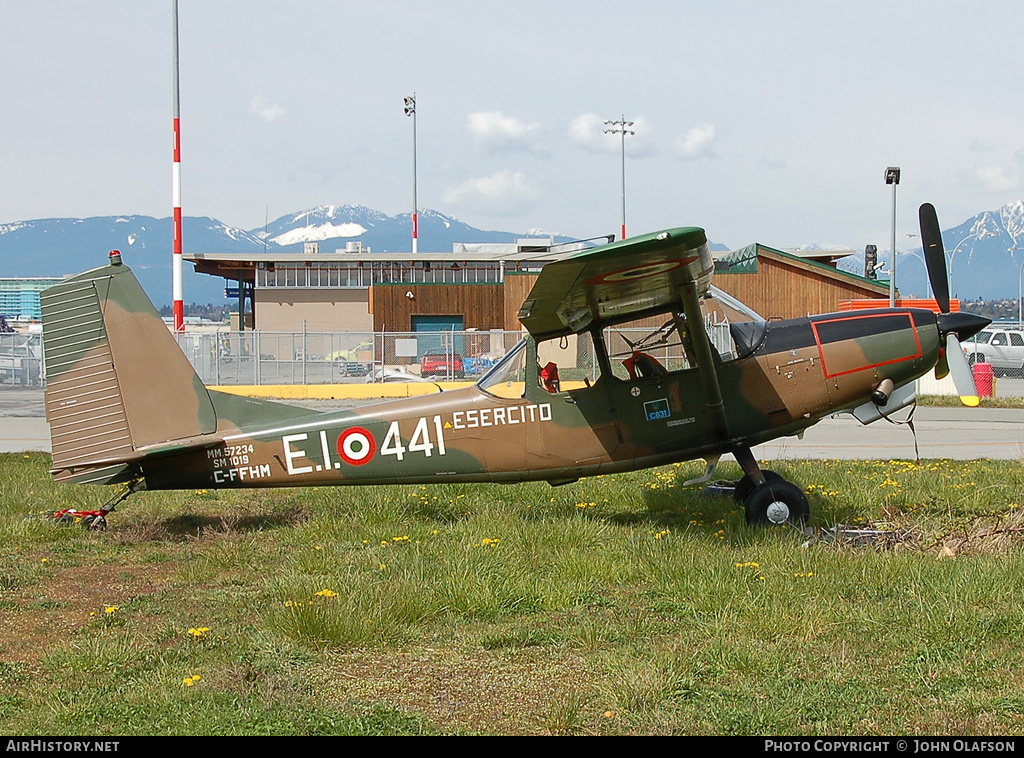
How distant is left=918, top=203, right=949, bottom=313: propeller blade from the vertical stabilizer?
740 centimetres

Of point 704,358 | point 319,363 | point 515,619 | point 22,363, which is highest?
point 22,363

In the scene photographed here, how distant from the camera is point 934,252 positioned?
377 inches

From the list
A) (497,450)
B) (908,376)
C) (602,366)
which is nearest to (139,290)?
(497,450)

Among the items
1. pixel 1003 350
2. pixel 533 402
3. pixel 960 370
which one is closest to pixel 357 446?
pixel 533 402

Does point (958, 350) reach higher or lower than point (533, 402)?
higher

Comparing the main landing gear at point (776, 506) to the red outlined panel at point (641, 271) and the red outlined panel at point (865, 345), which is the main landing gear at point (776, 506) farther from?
the red outlined panel at point (641, 271)

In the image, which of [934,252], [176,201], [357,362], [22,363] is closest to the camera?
[934,252]

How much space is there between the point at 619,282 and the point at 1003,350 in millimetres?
36258

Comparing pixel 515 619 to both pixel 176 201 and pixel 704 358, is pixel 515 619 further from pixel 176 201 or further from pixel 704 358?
pixel 176 201

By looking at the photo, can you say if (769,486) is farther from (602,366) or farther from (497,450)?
(497,450)

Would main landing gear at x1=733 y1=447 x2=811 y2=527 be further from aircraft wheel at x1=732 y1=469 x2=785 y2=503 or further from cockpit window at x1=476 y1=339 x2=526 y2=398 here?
cockpit window at x1=476 y1=339 x2=526 y2=398

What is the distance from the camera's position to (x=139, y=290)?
27.7 feet

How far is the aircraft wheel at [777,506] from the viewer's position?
8430mm

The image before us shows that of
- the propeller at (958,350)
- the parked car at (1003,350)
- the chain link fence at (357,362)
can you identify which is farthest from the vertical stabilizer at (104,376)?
the parked car at (1003,350)
